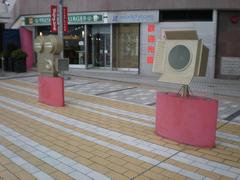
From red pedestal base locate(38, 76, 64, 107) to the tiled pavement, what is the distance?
0.80 ft

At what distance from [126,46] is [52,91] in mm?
10077

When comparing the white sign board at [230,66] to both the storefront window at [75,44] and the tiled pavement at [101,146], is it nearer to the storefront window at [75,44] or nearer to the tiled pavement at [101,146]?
the tiled pavement at [101,146]

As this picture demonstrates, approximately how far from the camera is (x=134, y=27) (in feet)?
56.9

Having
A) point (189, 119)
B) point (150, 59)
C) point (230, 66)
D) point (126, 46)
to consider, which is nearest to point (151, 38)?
point (150, 59)

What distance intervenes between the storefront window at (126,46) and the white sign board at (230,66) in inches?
190

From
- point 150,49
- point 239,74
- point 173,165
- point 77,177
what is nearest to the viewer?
point 77,177

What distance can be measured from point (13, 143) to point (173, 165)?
2820 mm

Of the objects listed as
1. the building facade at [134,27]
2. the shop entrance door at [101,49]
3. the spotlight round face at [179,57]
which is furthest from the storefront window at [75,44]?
the spotlight round face at [179,57]

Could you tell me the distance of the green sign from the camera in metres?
17.9

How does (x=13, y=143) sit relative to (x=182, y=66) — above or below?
below

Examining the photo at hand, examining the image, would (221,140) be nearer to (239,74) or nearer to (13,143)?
(13,143)

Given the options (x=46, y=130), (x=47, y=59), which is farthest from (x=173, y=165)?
(x=47, y=59)

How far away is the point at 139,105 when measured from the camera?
28.3 feet

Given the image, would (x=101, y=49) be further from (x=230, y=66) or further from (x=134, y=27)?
(x=230, y=66)
